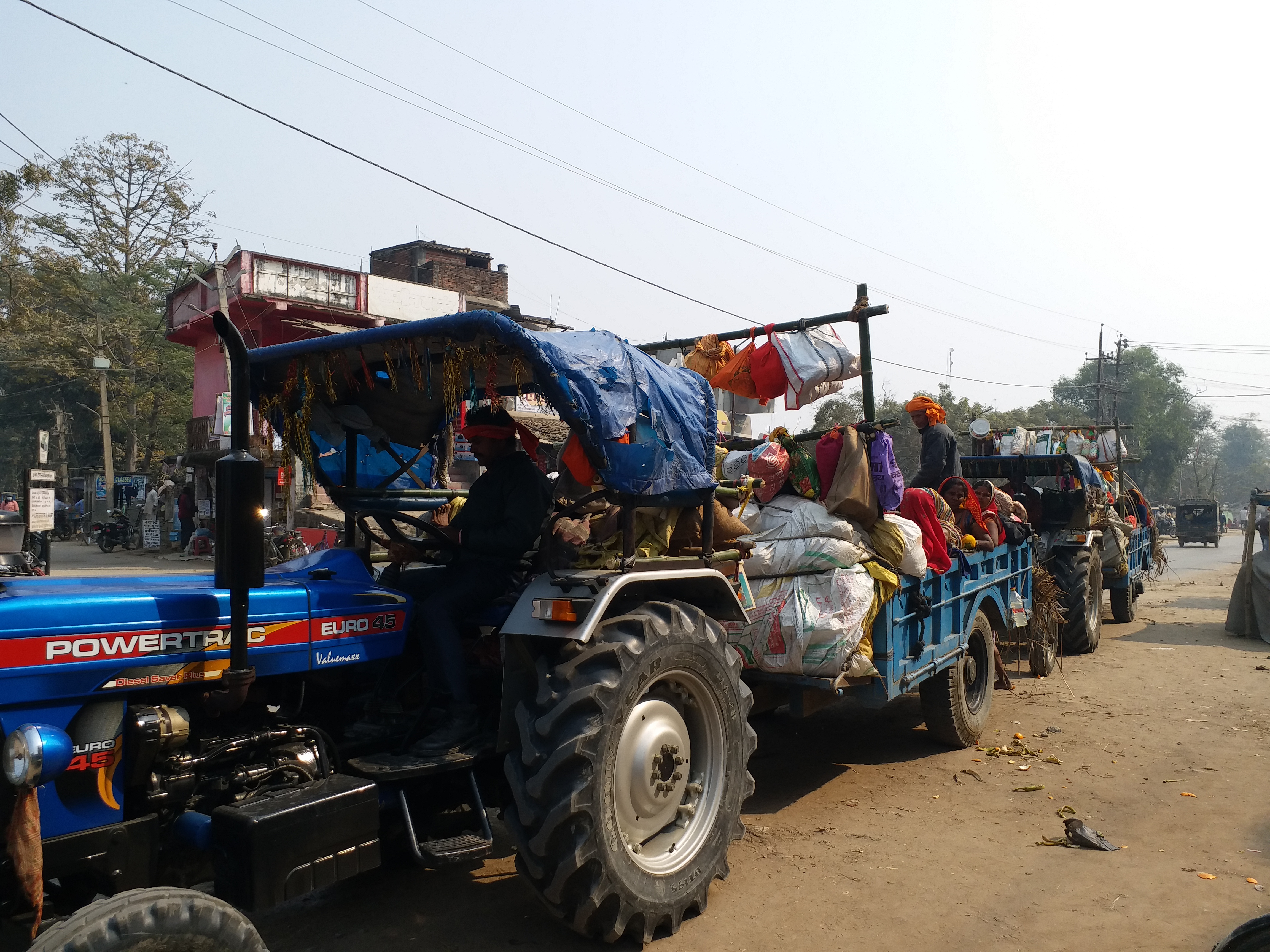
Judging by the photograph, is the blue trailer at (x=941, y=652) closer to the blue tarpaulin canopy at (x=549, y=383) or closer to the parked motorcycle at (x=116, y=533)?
the blue tarpaulin canopy at (x=549, y=383)

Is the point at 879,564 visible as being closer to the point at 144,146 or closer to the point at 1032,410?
the point at 144,146

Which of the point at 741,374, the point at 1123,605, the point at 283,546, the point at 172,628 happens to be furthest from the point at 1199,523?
the point at 172,628

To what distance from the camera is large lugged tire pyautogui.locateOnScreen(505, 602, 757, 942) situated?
3.39 meters

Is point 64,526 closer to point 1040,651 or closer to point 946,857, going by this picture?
point 1040,651

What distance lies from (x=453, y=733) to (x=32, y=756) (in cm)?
169

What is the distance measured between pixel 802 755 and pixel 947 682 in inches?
46.3

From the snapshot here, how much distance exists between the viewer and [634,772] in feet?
12.5

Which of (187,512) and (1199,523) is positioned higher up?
(187,512)

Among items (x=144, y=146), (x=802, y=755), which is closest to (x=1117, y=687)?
(x=802, y=755)

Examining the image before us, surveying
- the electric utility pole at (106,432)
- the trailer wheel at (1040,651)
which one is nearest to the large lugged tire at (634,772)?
the trailer wheel at (1040,651)

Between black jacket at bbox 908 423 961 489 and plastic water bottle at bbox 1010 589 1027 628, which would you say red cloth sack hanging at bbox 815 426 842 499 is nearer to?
black jacket at bbox 908 423 961 489

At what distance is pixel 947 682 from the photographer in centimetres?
652

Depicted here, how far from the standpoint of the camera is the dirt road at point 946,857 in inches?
150

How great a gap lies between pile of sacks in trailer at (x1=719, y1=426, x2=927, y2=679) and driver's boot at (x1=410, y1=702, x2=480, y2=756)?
1.73 m
